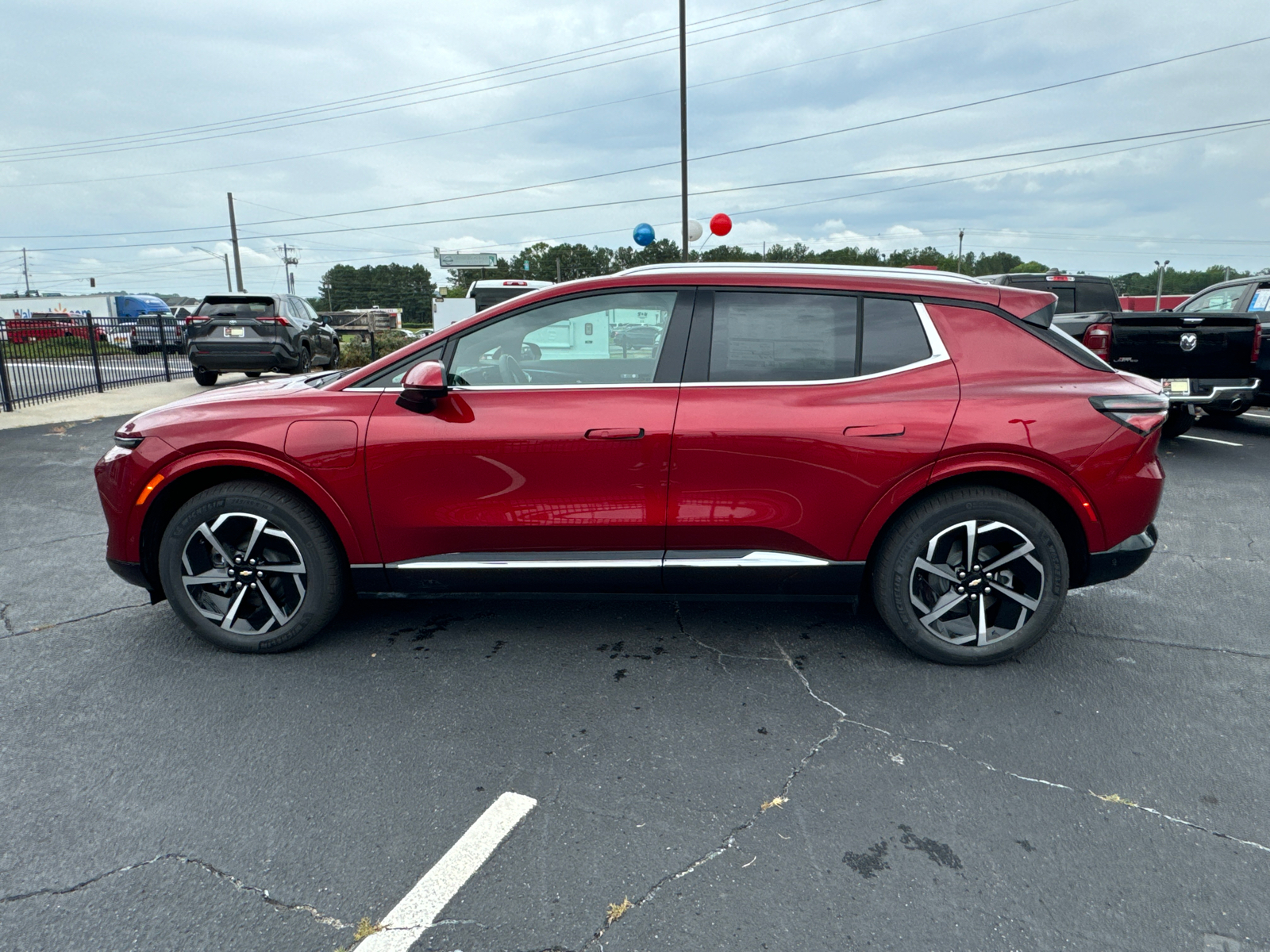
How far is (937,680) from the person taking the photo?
339 cm

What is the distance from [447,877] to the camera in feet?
7.31

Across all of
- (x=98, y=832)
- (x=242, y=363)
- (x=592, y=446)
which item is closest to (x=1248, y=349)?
(x=592, y=446)

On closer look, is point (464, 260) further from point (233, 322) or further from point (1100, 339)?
point (1100, 339)

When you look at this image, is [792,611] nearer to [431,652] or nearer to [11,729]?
[431,652]

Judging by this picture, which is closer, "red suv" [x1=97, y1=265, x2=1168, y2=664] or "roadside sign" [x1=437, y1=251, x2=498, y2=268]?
"red suv" [x1=97, y1=265, x2=1168, y2=664]

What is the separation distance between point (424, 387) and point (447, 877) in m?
1.84

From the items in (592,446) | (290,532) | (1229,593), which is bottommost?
(1229,593)

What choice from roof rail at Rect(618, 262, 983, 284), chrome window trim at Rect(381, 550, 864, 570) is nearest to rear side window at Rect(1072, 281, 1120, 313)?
roof rail at Rect(618, 262, 983, 284)

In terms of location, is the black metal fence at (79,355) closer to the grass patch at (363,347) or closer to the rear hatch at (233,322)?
the rear hatch at (233,322)

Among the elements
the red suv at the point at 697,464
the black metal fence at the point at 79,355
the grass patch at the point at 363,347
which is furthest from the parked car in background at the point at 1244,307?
the black metal fence at the point at 79,355

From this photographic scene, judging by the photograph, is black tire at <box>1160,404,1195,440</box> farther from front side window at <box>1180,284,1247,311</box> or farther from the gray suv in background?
the gray suv in background

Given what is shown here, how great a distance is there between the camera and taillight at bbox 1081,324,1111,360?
323 inches

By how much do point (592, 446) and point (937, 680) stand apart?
1778 mm

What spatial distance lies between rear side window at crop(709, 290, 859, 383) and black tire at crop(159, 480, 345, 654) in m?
1.94
